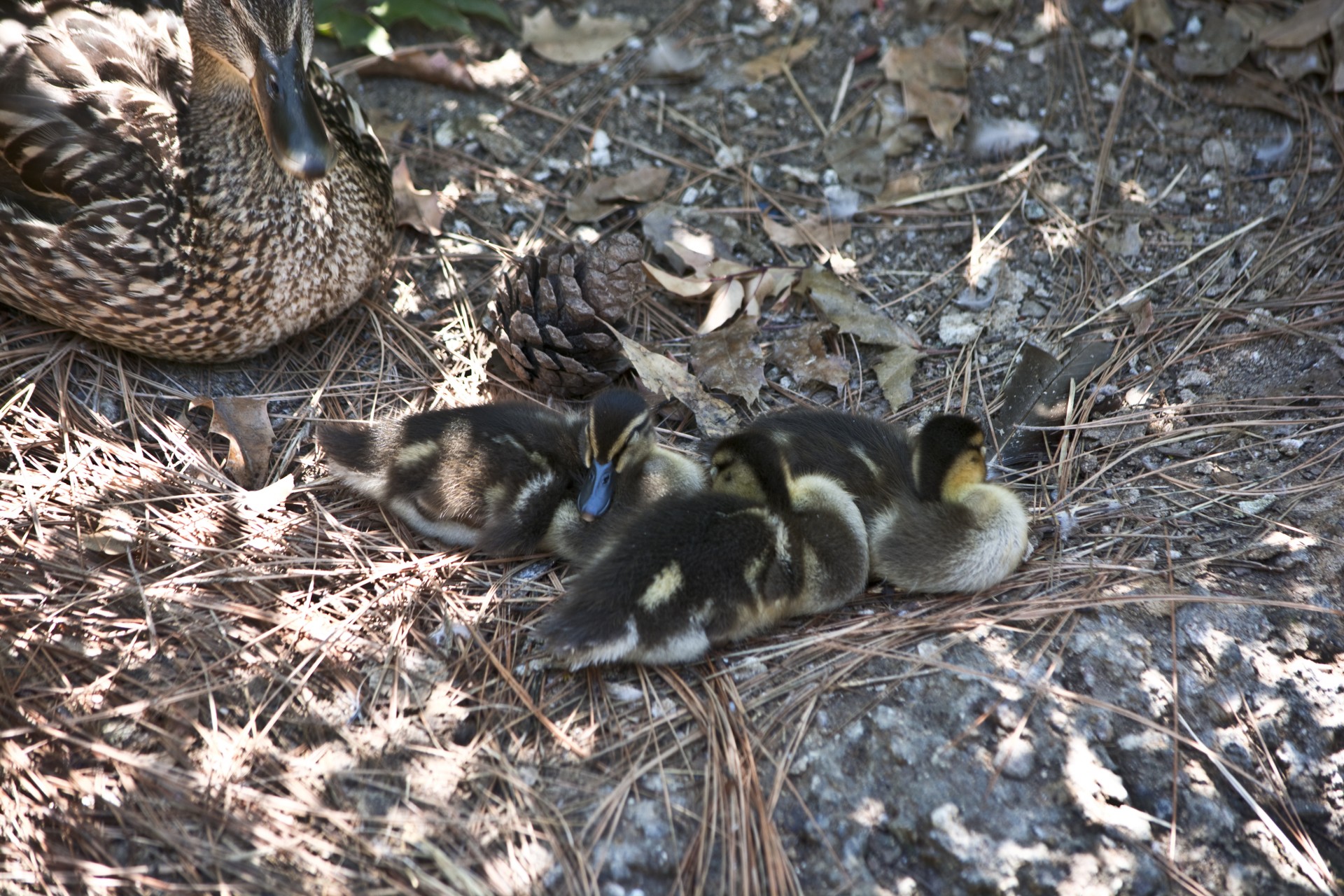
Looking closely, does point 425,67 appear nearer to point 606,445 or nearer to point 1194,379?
point 606,445

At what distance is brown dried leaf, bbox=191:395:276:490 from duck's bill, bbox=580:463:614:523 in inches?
43.3

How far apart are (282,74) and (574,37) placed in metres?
2.07

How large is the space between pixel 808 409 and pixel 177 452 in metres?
2.00

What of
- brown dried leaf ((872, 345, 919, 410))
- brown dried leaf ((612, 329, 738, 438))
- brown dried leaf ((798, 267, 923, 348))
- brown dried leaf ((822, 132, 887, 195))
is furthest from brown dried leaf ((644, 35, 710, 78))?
brown dried leaf ((872, 345, 919, 410))

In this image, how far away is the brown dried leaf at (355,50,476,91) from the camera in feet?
13.7

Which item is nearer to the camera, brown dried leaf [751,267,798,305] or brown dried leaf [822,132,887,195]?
brown dried leaf [751,267,798,305]

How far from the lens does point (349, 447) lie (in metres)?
2.89

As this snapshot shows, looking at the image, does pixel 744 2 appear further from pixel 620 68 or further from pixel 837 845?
pixel 837 845

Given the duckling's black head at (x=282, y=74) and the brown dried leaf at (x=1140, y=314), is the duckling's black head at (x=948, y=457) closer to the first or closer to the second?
the brown dried leaf at (x=1140, y=314)

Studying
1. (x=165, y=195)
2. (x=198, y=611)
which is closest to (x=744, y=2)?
(x=165, y=195)

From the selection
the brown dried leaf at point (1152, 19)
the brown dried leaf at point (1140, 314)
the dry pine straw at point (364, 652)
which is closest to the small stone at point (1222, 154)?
the brown dried leaf at point (1152, 19)

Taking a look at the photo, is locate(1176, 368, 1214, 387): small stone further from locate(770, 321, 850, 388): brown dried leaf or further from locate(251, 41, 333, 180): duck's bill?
locate(251, 41, 333, 180): duck's bill

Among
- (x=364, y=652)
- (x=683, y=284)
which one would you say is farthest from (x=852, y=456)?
(x=364, y=652)

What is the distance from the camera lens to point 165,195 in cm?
294
